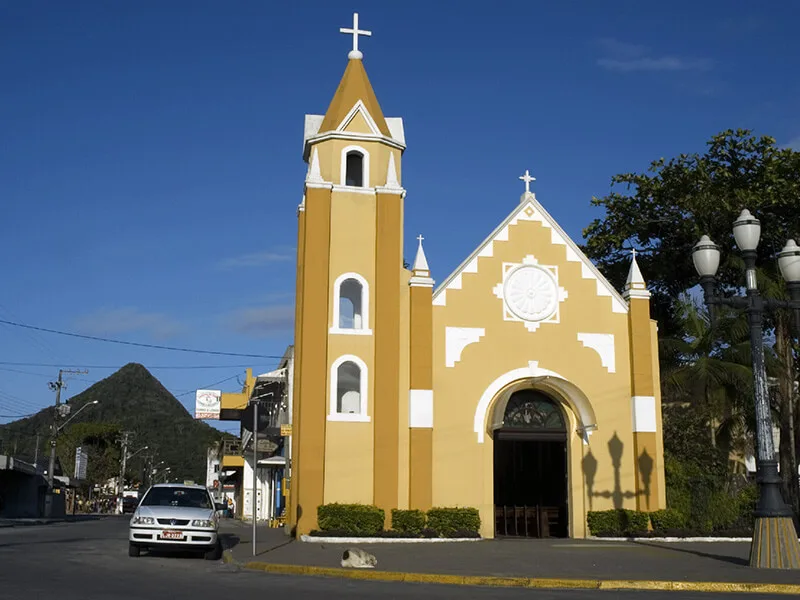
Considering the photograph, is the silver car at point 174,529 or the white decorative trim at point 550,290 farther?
the white decorative trim at point 550,290

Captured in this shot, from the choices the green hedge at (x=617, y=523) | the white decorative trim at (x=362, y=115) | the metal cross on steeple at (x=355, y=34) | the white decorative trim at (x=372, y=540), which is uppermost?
the metal cross on steeple at (x=355, y=34)

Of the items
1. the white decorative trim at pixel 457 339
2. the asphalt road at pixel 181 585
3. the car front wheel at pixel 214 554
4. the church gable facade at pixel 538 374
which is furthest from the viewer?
the white decorative trim at pixel 457 339

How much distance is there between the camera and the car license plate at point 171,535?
1772 cm

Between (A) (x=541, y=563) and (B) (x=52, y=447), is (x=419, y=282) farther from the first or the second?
(B) (x=52, y=447)

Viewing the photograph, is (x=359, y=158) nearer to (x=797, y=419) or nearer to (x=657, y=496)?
(x=657, y=496)

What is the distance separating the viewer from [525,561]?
663 inches

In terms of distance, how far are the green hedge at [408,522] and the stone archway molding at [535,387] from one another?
2976mm

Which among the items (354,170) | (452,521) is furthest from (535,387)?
(354,170)

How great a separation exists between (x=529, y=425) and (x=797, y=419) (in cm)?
1025

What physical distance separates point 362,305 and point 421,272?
194 cm

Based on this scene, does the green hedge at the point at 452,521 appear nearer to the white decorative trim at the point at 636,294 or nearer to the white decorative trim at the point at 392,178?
the white decorative trim at the point at 636,294

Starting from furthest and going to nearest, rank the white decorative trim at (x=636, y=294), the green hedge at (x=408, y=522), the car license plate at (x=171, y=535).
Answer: the white decorative trim at (x=636, y=294) → the green hedge at (x=408, y=522) → the car license plate at (x=171, y=535)

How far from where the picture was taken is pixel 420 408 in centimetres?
2495

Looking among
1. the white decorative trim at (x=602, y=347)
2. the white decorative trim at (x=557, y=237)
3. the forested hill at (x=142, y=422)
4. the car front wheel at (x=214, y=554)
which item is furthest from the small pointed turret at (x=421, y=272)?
the forested hill at (x=142, y=422)
